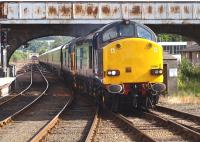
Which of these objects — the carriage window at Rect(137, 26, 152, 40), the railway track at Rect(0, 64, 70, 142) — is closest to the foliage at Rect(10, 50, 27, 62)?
the railway track at Rect(0, 64, 70, 142)

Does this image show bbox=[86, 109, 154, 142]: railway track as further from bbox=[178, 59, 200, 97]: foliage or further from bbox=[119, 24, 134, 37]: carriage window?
bbox=[178, 59, 200, 97]: foliage

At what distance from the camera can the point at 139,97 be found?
51.9 feet

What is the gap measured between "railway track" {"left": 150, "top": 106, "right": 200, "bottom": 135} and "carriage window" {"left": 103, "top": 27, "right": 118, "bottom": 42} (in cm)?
283

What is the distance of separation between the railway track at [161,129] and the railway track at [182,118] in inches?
15.1

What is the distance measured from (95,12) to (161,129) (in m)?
18.0

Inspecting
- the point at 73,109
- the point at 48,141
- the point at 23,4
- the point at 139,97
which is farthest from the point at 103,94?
the point at 23,4

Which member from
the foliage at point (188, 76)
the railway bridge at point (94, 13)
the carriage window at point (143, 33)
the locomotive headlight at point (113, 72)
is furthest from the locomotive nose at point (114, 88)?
the railway bridge at point (94, 13)

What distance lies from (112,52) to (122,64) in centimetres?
46

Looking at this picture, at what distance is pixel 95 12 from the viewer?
29.5m

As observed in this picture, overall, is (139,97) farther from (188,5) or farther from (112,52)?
(188,5)

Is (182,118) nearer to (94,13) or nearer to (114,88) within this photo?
(114,88)

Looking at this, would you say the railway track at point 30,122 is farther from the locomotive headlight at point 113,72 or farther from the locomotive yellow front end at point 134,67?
the locomotive yellow front end at point 134,67

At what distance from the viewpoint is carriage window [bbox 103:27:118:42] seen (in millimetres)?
15761

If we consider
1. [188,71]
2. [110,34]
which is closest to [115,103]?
[110,34]
